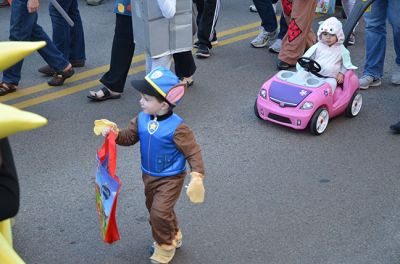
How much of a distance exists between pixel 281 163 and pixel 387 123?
1.29 meters

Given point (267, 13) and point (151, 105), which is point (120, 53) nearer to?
point (267, 13)

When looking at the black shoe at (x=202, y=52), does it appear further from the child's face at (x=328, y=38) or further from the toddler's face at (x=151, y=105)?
the toddler's face at (x=151, y=105)

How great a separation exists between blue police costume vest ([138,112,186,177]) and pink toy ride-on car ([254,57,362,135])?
2.08 m

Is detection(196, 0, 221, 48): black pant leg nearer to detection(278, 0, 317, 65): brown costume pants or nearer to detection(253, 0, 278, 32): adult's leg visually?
detection(253, 0, 278, 32): adult's leg

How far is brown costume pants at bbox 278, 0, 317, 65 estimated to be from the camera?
7.25 metres

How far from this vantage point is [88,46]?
8.38 meters

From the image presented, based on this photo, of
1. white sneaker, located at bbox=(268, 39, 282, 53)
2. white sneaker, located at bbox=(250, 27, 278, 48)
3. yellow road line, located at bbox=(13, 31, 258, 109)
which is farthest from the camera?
white sneaker, located at bbox=(250, 27, 278, 48)

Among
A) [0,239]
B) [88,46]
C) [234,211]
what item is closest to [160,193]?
[234,211]

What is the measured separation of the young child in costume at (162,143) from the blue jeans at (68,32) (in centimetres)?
341

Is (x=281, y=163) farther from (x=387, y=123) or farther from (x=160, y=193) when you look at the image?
(x=160, y=193)

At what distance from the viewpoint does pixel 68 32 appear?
734 cm

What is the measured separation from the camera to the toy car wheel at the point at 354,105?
6.23 meters

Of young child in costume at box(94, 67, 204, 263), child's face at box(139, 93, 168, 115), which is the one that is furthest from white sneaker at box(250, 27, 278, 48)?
child's face at box(139, 93, 168, 115)

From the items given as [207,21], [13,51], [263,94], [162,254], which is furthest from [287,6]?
[13,51]
